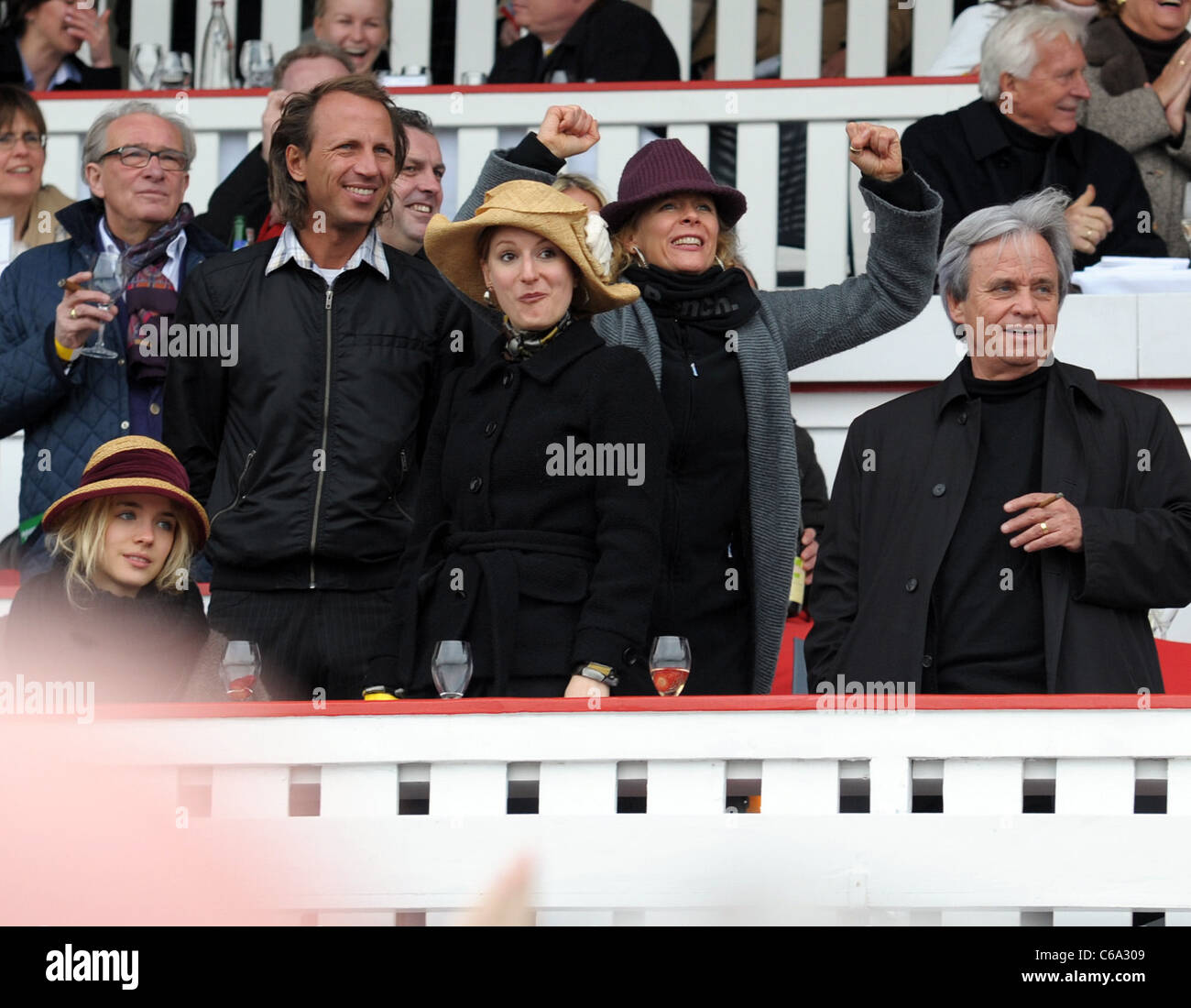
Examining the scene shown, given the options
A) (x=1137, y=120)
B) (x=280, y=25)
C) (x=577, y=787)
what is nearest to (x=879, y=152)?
(x=577, y=787)

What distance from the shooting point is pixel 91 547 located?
4.26 m

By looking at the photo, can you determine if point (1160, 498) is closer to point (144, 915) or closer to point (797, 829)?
point (797, 829)

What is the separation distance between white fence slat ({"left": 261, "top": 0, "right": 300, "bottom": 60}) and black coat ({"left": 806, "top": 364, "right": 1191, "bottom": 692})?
5.50m

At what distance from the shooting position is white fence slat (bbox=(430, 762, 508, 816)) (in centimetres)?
369

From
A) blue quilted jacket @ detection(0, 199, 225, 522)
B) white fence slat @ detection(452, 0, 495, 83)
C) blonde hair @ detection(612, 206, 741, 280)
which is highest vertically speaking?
white fence slat @ detection(452, 0, 495, 83)

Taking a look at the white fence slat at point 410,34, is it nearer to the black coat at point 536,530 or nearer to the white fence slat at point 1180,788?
the black coat at point 536,530

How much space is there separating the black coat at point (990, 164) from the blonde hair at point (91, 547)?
105 inches

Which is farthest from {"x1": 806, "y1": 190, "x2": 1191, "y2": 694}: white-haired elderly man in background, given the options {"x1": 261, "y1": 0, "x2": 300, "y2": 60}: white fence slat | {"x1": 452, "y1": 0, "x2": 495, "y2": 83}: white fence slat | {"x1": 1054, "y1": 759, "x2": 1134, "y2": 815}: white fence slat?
{"x1": 261, "y1": 0, "x2": 300, "y2": 60}: white fence slat

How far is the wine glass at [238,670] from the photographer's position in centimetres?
423

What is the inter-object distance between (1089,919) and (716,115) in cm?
421

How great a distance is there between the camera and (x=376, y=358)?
15.4 ft

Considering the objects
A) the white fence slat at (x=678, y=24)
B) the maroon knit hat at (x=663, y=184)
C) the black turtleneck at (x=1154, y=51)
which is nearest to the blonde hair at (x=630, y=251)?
the maroon knit hat at (x=663, y=184)

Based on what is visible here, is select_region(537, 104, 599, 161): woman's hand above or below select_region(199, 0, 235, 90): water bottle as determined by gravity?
below

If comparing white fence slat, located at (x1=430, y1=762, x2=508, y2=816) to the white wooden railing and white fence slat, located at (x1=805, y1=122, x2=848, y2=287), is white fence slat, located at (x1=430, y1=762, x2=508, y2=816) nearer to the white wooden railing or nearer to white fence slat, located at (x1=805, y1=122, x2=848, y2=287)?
the white wooden railing
